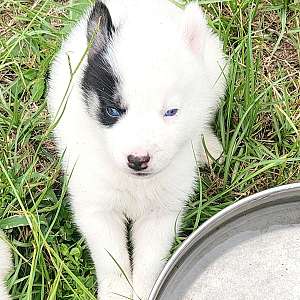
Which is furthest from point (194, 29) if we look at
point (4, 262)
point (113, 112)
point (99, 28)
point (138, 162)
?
point (4, 262)

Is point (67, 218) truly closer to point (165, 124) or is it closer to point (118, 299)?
point (118, 299)

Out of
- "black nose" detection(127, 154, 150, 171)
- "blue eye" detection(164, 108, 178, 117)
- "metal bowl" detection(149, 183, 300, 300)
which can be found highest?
"blue eye" detection(164, 108, 178, 117)

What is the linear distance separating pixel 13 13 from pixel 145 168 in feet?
5.26

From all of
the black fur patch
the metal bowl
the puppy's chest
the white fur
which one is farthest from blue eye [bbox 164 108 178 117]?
the white fur

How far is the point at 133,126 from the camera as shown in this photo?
289 centimetres

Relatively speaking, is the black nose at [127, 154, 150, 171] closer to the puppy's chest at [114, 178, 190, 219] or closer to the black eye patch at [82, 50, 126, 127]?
the black eye patch at [82, 50, 126, 127]

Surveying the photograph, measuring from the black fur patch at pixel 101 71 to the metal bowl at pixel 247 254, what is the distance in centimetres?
72

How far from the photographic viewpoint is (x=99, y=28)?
3094 millimetres

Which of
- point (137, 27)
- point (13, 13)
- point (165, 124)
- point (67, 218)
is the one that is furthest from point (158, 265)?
point (13, 13)

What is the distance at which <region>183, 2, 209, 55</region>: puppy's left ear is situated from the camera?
3.10 m

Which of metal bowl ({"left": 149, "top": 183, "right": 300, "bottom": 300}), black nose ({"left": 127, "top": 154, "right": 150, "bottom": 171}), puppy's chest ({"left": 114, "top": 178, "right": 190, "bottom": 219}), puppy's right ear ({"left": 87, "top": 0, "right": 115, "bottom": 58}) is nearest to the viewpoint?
black nose ({"left": 127, "top": 154, "right": 150, "bottom": 171})

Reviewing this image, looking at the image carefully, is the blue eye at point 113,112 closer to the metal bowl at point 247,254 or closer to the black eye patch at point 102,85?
the black eye patch at point 102,85

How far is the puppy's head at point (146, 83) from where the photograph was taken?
2.88 m

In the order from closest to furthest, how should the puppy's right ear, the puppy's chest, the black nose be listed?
1. the black nose
2. the puppy's right ear
3. the puppy's chest
